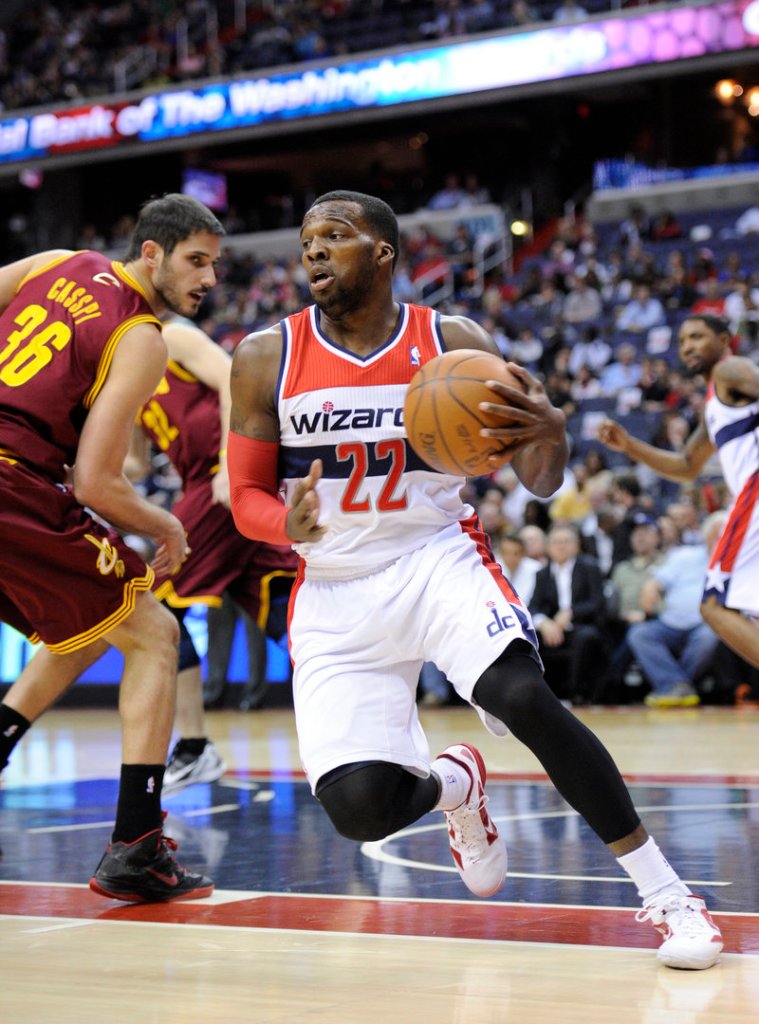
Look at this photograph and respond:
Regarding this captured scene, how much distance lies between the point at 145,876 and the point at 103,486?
114 cm

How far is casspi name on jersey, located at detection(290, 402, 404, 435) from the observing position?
12.7ft

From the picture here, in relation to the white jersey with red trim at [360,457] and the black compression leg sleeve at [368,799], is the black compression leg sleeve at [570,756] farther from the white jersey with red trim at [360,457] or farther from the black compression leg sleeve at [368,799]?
the white jersey with red trim at [360,457]

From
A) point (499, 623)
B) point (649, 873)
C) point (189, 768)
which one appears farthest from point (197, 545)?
point (649, 873)

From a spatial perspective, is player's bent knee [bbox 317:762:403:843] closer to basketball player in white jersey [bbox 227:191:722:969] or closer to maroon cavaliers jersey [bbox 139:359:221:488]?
basketball player in white jersey [bbox 227:191:722:969]

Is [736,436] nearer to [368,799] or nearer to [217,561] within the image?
[217,561]

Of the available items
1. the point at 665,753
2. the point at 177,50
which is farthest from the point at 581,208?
the point at 665,753

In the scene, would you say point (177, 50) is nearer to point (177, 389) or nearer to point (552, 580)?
point (552, 580)

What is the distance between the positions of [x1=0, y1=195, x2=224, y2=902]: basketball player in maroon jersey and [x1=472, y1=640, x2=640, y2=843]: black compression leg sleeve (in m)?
1.37

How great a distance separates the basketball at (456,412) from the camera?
3.40m

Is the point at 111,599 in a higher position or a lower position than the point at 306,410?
lower

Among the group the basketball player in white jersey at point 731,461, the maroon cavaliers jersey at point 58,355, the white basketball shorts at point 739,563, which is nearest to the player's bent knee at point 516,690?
the maroon cavaliers jersey at point 58,355

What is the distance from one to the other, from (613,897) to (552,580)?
25.5ft

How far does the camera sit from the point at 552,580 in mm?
11805

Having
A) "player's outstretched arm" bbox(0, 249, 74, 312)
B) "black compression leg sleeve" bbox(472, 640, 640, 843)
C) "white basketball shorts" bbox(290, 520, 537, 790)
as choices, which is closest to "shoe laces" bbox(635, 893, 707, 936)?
"black compression leg sleeve" bbox(472, 640, 640, 843)
